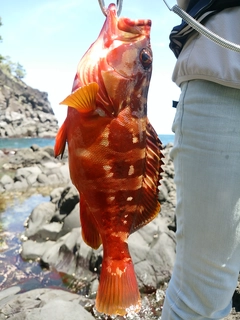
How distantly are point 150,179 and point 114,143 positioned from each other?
27cm

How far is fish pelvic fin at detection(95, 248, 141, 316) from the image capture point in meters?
1.52

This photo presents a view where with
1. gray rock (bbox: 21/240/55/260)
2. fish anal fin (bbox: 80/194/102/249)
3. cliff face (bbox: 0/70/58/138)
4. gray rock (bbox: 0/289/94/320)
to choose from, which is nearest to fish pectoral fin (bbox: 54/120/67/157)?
fish anal fin (bbox: 80/194/102/249)

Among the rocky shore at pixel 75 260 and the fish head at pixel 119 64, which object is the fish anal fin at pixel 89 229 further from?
the rocky shore at pixel 75 260

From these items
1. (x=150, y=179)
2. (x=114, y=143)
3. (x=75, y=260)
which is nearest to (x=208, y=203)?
(x=150, y=179)

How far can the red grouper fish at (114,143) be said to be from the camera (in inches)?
60.5

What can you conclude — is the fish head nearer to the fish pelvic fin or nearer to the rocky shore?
the fish pelvic fin

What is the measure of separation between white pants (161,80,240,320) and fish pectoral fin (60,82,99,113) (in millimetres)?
558

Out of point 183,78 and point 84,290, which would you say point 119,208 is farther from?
point 84,290

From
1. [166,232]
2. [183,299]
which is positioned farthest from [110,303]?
[166,232]

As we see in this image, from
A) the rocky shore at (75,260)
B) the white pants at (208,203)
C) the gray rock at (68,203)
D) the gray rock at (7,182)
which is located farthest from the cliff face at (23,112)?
the white pants at (208,203)

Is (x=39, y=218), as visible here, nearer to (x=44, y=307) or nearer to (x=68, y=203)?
(x=68, y=203)

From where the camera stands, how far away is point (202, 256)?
1.71 metres

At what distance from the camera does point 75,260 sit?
6566 millimetres

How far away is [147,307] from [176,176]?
4052 mm
